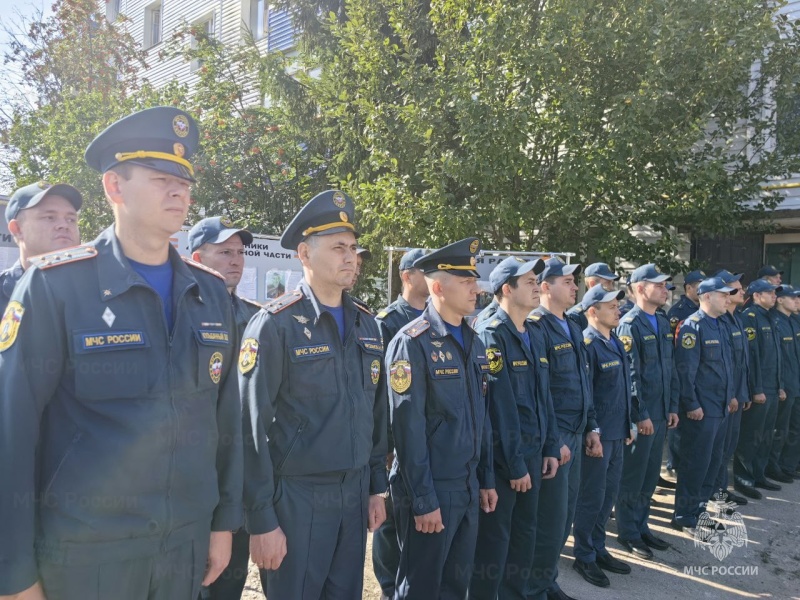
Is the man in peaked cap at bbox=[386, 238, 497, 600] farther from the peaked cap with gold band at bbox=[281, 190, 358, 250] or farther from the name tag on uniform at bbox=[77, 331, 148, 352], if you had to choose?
the name tag on uniform at bbox=[77, 331, 148, 352]

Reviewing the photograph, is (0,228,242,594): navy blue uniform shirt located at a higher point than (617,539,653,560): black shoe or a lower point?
higher

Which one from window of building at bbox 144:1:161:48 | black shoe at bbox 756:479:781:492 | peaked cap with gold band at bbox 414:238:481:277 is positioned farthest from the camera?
window of building at bbox 144:1:161:48

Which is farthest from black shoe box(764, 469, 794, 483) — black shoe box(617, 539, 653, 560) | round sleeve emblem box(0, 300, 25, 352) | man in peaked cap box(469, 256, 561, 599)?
round sleeve emblem box(0, 300, 25, 352)

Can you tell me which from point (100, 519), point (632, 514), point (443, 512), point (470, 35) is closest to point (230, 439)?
point (100, 519)

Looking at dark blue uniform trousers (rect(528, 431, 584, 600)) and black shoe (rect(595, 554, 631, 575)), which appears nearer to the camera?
dark blue uniform trousers (rect(528, 431, 584, 600))

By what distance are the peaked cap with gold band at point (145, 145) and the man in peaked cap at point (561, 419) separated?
9.07ft

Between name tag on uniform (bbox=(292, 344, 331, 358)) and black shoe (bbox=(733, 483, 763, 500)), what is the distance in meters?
6.15

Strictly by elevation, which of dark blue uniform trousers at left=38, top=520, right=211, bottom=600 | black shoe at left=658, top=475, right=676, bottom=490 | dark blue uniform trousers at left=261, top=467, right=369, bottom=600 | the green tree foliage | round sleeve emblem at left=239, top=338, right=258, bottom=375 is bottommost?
black shoe at left=658, top=475, right=676, bottom=490

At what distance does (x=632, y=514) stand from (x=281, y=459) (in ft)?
12.0

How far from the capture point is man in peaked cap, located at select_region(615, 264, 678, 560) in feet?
16.1

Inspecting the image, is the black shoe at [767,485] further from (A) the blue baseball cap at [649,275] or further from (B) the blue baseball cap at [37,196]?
(B) the blue baseball cap at [37,196]

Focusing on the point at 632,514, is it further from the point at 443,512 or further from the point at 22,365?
the point at 22,365

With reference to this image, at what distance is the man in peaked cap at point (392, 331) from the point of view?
383 centimetres

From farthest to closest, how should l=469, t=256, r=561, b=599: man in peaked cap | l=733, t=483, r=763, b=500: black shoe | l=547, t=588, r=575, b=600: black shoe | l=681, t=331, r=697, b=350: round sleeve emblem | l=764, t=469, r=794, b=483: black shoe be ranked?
l=764, t=469, r=794, b=483: black shoe, l=733, t=483, r=763, b=500: black shoe, l=681, t=331, r=697, b=350: round sleeve emblem, l=547, t=588, r=575, b=600: black shoe, l=469, t=256, r=561, b=599: man in peaked cap
